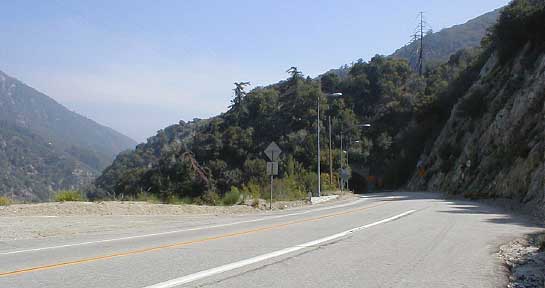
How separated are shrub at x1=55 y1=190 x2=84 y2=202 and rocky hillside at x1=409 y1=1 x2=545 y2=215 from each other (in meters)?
21.0

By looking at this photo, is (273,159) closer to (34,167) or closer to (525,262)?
(525,262)

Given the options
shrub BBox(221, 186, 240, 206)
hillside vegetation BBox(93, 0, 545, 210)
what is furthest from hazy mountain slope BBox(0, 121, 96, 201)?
shrub BBox(221, 186, 240, 206)

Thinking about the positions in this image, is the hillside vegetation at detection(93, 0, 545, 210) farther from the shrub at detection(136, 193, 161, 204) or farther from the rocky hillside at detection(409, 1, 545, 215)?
the shrub at detection(136, 193, 161, 204)

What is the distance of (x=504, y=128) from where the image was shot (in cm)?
4275

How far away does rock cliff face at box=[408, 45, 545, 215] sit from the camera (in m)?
31.9

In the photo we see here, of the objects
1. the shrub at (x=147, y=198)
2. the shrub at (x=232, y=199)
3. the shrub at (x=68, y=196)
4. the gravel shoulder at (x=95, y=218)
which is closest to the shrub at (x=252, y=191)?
the shrub at (x=232, y=199)

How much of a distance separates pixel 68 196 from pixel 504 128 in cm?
3268

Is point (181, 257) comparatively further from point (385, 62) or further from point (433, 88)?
point (385, 62)

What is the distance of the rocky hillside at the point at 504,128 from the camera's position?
1303 inches

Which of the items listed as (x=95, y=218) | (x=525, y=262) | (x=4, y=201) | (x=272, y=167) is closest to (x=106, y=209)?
(x=95, y=218)

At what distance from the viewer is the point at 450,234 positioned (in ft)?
50.3

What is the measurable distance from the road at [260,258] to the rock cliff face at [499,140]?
44.1 ft

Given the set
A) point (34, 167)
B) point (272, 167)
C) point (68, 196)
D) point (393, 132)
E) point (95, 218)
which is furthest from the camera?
point (34, 167)

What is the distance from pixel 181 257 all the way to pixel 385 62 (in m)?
118
